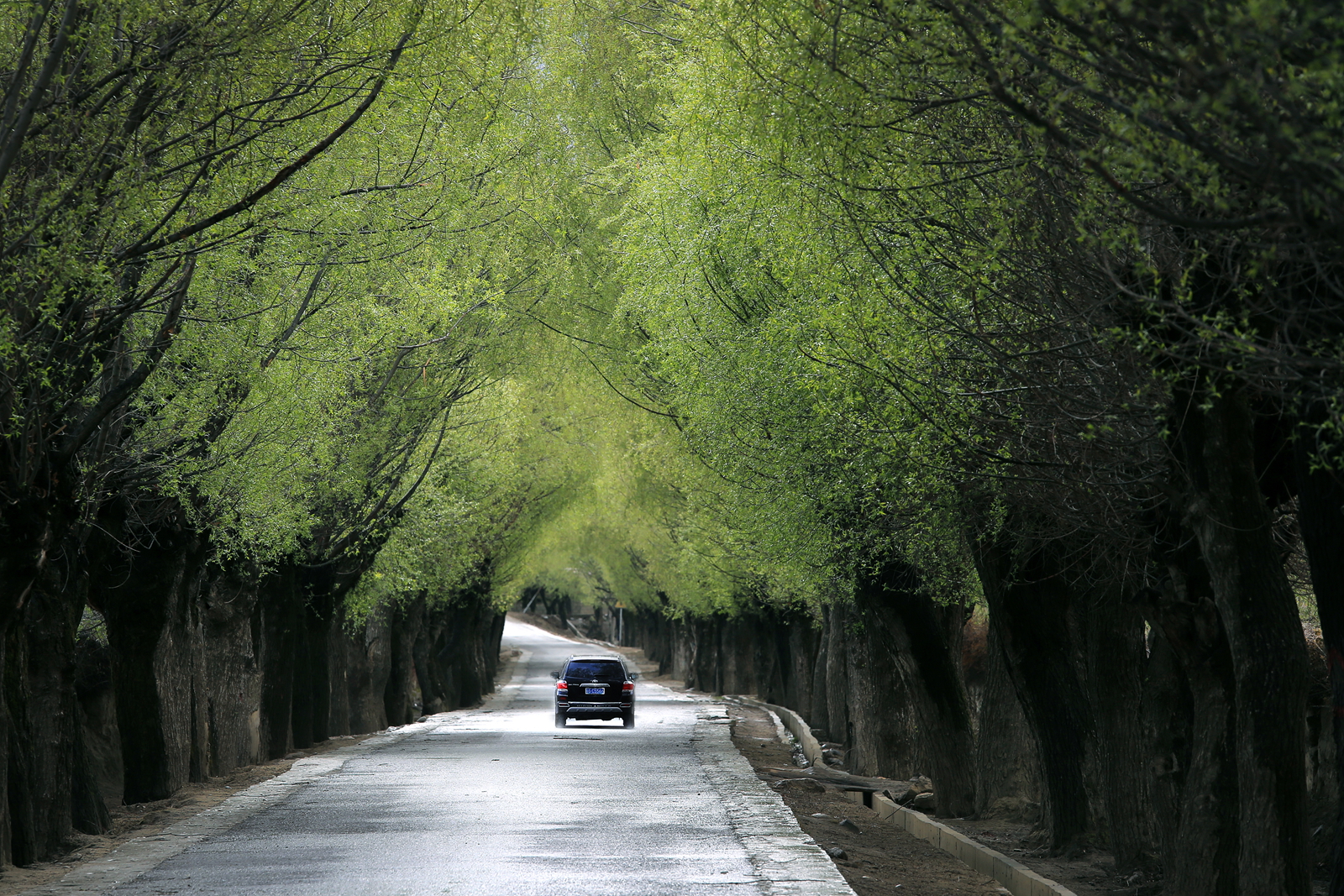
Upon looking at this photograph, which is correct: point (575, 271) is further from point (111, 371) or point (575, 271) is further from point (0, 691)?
point (0, 691)

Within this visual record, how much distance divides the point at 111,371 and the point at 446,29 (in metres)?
5.74

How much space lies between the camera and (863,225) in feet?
39.7

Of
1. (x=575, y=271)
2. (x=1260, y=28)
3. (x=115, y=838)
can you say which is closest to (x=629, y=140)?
(x=575, y=271)

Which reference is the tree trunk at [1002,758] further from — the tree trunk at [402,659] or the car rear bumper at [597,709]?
the tree trunk at [402,659]

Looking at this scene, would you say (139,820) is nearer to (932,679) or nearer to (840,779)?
(932,679)

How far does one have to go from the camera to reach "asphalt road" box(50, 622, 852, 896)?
11.3m

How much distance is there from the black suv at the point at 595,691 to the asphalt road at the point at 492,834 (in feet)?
30.5

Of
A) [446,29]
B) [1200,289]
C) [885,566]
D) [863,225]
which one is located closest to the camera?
[1200,289]

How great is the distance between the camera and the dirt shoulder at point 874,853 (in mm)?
13234

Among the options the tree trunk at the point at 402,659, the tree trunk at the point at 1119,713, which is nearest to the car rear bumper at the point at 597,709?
the tree trunk at the point at 402,659

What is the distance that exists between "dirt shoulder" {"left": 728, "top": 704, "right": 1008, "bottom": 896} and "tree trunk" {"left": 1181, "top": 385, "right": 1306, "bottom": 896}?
367cm

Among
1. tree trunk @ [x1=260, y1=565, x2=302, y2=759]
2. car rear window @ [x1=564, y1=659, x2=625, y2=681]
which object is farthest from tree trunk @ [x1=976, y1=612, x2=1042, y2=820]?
car rear window @ [x1=564, y1=659, x2=625, y2=681]

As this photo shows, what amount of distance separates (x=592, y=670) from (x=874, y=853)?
22.8 m

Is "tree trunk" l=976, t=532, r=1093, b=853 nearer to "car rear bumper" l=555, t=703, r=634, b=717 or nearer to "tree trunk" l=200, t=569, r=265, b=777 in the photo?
"tree trunk" l=200, t=569, r=265, b=777
